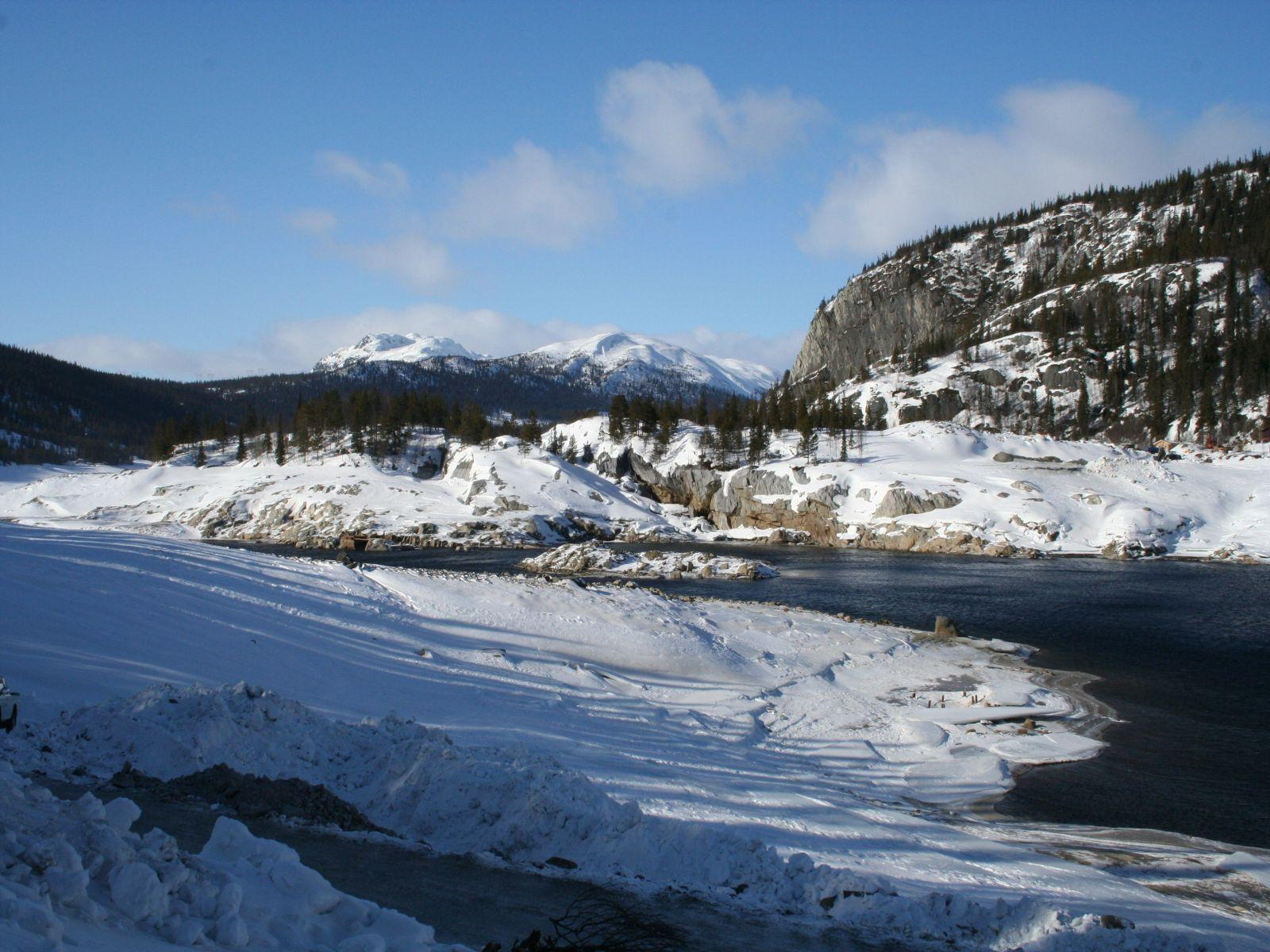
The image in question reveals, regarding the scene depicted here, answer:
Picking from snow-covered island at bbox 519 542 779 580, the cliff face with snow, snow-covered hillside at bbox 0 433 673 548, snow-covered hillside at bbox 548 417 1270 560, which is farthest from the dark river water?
the cliff face with snow

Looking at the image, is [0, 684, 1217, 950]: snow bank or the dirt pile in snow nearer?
[0, 684, 1217, 950]: snow bank

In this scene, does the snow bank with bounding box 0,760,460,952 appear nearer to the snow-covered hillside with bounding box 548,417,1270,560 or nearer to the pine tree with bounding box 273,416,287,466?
the snow-covered hillside with bounding box 548,417,1270,560

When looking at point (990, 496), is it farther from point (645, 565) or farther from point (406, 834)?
point (406, 834)

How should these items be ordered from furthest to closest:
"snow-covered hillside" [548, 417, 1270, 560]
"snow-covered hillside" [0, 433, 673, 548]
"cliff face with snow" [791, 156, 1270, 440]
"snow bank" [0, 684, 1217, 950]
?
1. "cliff face with snow" [791, 156, 1270, 440]
2. "snow-covered hillside" [0, 433, 673, 548]
3. "snow-covered hillside" [548, 417, 1270, 560]
4. "snow bank" [0, 684, 1217, 950]

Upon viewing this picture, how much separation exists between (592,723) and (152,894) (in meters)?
11.3

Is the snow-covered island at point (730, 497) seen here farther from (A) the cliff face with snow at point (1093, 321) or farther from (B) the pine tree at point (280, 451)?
(A) the cliff face with snow at point (1093, 321)

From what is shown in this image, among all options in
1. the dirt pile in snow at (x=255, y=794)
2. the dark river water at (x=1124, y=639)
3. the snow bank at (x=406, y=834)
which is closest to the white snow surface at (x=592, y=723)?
the snow bank at (x=406, y=834)

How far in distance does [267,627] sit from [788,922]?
49.1 ft

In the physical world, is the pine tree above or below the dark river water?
above

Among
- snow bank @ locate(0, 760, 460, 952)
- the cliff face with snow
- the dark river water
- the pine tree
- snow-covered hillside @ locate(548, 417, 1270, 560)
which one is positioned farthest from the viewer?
the cliff face with snow

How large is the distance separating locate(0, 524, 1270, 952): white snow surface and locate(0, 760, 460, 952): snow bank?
49cm

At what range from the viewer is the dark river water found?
13.8 m

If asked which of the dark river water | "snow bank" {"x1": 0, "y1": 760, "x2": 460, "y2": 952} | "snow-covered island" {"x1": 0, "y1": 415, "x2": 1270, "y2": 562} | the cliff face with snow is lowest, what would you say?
the dark river water

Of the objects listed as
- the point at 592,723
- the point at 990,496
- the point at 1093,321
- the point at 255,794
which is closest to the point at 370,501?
the point at 990,496
